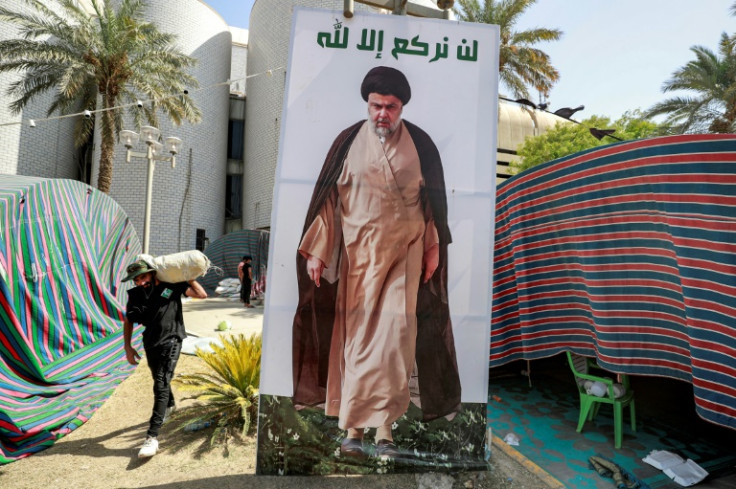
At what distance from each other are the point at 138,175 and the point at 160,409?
19.9 meters

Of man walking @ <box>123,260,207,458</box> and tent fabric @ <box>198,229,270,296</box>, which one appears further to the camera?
tent fabric @ <box>198,229,270,296</box>

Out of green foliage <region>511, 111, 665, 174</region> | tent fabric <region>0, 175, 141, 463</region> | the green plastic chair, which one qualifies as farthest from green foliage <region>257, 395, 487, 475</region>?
green foliage <region>511, 111, 665, 174</region>

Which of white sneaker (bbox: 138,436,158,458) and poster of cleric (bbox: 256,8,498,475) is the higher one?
poster of cleric (bbox: 256,8,498,475)

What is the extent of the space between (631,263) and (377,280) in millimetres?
2414

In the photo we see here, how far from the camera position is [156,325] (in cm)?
369

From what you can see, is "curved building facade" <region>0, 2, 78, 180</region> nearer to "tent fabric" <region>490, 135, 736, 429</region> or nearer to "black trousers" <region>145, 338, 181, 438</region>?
"black trousers" <region>145, 338, 181, 438</region>

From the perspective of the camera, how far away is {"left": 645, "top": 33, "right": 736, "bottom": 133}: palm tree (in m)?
13.7

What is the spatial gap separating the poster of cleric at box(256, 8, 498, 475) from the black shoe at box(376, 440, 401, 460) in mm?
10

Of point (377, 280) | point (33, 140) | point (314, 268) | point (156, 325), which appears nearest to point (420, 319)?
point (377, 280)

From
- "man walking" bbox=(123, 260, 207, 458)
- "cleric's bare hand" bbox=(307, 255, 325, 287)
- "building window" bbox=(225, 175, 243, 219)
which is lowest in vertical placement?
"man walking" bbox=(123, 260, 207, 458)

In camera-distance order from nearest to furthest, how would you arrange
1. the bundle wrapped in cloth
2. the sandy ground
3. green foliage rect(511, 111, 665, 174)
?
1. the sandy ground
2. the bundle wrapped in cloth
3. green foliage rect(511, 111, 665, 174)

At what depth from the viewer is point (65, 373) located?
4289mm

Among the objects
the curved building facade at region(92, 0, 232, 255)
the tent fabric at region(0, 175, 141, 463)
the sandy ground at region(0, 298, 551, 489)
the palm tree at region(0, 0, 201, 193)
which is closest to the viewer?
the sandy ground at region(0, 298, 551, 489)

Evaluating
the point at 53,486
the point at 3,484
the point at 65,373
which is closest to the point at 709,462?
the point at 53,486
